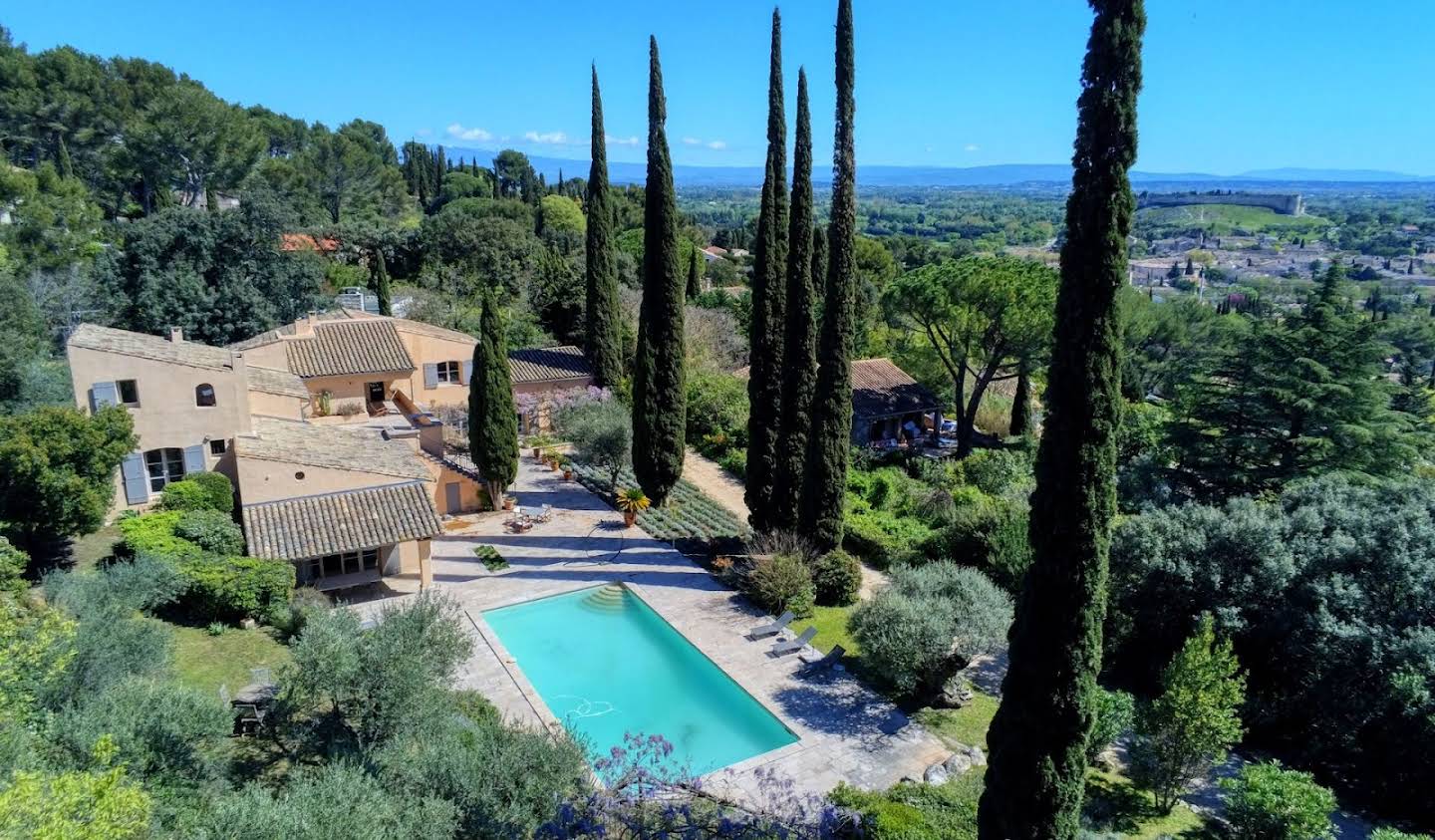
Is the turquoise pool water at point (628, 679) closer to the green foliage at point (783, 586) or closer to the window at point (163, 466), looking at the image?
the green foliage at point (783, 586)

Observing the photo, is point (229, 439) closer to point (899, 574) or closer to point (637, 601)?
point (637, 601)

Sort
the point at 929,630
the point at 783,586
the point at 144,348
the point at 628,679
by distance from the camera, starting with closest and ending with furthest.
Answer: the point at 929,630, the point at 628,679, the point at 783,586, the point at 144,348

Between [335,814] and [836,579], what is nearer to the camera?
[335,814]

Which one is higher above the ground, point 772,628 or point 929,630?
point 929,630

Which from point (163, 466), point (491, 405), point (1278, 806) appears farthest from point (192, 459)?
point (1278, 806)

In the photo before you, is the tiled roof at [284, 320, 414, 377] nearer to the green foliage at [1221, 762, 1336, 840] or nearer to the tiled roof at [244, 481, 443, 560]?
the tiled roof at [244, 481, 443, 560]

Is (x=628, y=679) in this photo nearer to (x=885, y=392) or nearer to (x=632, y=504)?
(x=632, y=504)

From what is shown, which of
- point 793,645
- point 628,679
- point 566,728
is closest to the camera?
point 566,728

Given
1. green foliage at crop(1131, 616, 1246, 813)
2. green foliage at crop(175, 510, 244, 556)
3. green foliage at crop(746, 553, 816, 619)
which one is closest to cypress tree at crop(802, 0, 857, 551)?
green foliage at crop(746, 553, 816, 619)
